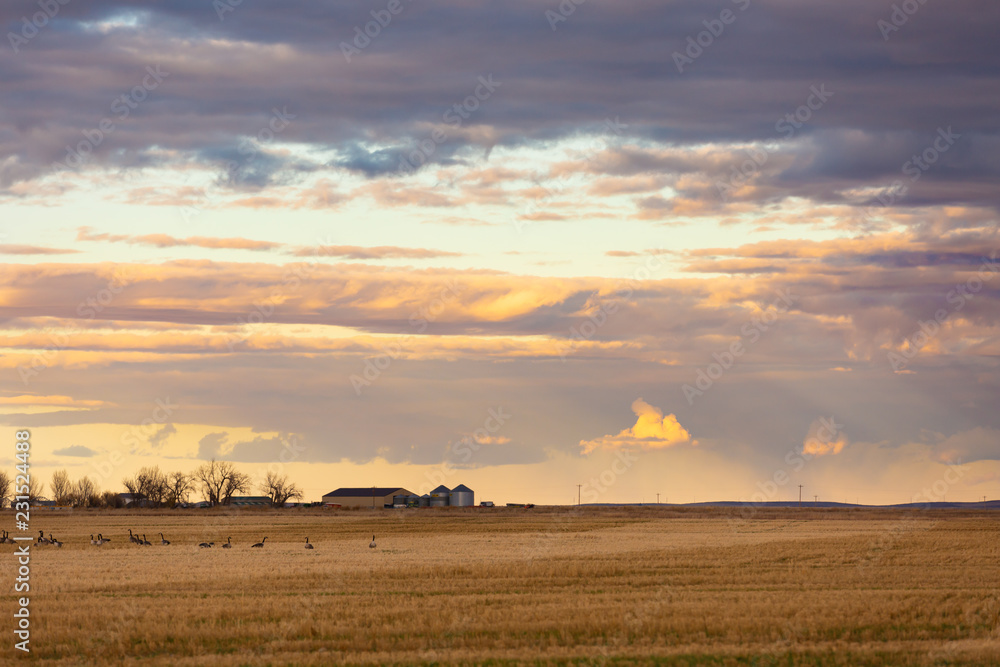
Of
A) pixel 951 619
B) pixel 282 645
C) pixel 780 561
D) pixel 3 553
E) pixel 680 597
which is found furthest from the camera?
pixel 3 553

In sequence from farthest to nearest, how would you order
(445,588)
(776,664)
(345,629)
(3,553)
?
(3,553) < (445,588) < (345,629) < (776,664)

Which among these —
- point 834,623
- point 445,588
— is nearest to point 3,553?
point 445,588

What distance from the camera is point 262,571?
4125 centimetres

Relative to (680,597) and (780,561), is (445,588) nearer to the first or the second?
(680,597)

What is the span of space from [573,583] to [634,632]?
12.0 meters

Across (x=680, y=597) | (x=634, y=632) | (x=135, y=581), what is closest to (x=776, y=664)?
(x=634, y=632)

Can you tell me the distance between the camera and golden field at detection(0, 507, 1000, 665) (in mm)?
22906

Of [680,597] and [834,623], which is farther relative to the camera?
[680,597]

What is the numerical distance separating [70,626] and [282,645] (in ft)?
22.1

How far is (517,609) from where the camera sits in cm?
2861

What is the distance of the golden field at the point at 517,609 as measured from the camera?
22906mm

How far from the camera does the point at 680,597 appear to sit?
3173 centimetres

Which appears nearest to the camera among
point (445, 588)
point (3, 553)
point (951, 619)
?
point (951, 619)

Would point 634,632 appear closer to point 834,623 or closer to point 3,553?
point 834,623
